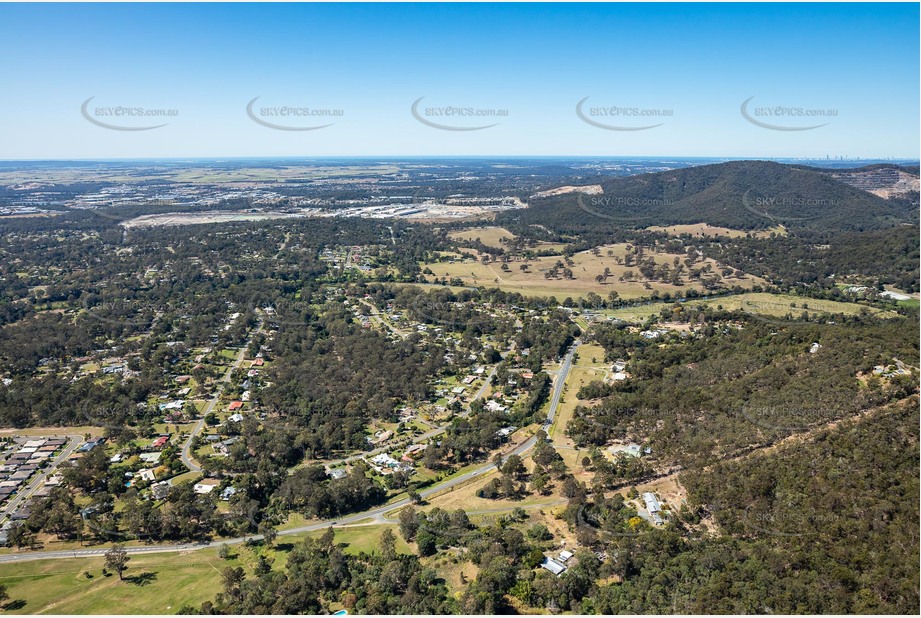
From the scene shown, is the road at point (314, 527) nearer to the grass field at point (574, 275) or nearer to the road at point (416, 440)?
the road at point (416, 440)

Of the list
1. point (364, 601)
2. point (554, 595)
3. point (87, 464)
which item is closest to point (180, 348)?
point (87, 464)

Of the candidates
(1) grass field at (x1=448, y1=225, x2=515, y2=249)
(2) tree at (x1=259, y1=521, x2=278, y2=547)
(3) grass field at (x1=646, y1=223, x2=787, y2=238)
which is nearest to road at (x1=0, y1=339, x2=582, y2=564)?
(2) tree at (x1=259, y1=521, x2=278, y2=547)

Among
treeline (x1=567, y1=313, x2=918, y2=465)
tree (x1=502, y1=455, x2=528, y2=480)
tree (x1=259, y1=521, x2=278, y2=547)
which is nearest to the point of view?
tree (x1=259, y1=521, x2=278, y2=547)

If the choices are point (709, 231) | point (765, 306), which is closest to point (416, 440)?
point (765, 306)

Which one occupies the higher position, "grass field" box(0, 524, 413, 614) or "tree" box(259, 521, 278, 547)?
"tree" box(259, 521, 278, 547)

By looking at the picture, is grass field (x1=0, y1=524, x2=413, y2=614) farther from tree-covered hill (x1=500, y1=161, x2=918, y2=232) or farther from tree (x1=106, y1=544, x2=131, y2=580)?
tree-covered hill (x1=500, y1=161, x2=918, y2=232)

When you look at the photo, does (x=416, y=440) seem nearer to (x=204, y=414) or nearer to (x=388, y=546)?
(x=388, y=546)
